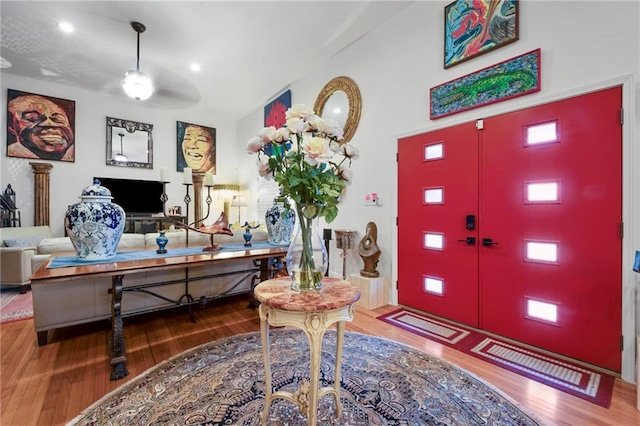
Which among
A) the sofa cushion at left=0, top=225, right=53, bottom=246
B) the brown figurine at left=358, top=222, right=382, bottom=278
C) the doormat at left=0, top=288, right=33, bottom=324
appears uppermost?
the sofa cushion at left=0, top=225, right=53, bottom=246

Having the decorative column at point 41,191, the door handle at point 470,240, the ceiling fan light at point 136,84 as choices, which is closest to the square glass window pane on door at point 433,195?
the door handle at point 470,240

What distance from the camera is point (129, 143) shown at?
20.0ft

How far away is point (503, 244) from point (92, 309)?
392cm

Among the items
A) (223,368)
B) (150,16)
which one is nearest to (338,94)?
(150,16)

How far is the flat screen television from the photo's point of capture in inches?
232

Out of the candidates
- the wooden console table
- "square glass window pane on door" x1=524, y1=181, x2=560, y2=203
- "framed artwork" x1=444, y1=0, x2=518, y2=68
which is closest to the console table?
the wooden console table

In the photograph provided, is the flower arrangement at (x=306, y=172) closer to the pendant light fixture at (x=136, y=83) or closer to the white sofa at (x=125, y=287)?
the white sofa at (x=125, y=287)

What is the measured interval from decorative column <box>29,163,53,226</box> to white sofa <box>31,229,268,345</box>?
336cm

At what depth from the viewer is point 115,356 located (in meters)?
1.97

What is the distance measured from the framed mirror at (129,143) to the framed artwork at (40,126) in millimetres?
615

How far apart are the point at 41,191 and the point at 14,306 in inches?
110

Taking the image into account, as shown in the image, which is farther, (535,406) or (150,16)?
(150,16)

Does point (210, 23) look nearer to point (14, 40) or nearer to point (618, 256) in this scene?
point (14, 40)

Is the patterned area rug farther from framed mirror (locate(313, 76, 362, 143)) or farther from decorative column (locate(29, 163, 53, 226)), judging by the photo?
decorative column (locate(29, 163, 53, 226))
